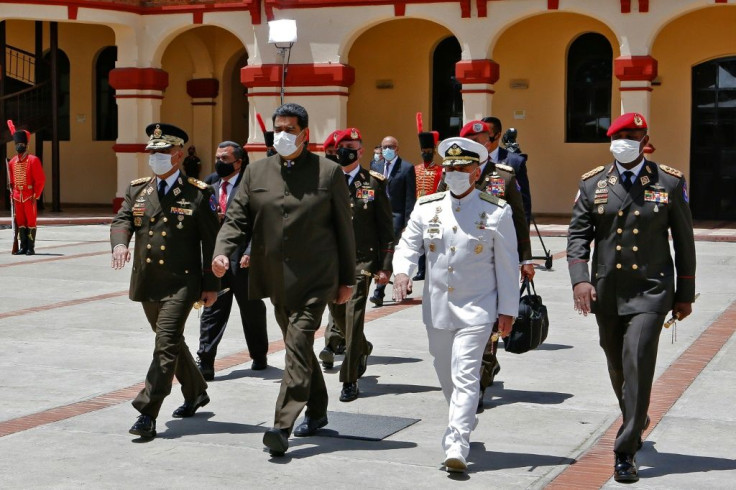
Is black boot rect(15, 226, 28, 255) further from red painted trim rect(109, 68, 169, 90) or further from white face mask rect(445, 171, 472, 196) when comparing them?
white face mask rect(445, 171, 472, 196)

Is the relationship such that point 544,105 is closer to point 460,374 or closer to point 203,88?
point 203,88

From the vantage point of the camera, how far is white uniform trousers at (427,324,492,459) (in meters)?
6.32

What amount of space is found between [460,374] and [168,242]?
6.59 feet

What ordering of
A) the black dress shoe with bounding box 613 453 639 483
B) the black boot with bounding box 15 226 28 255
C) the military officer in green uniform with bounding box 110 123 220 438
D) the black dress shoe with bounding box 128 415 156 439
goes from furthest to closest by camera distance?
1. the black boot with bounding box 15 226 28 255
2. the military officer in green uniform with bounding box 110 123 220 438
3. the black dress shoe with bounding box 128 415 156 439
4. the black dress shoe with bounding box 613 453 639 483

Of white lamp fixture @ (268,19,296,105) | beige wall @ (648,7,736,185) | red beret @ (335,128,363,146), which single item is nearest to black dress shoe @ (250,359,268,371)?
red beret @ (335,128,363,146)

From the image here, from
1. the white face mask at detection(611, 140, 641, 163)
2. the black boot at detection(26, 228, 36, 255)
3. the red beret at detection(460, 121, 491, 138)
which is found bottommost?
the black boot at detection(26, 228, 36, 255)

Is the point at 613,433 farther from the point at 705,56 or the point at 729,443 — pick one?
the point at 705,56

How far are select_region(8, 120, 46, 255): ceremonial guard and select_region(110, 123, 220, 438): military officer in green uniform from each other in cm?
1156

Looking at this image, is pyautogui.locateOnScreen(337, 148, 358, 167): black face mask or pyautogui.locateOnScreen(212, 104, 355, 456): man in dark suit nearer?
pyautogui.locateOnScreen(212, 104, 355, 456): man in dark suit

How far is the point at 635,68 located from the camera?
2320 cm

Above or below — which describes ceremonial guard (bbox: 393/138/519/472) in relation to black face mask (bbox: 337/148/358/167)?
below

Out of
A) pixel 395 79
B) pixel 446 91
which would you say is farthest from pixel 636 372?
pixel 395 79

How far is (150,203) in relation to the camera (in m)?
7.49

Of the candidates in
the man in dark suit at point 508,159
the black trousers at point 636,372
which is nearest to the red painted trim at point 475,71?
the man in dark suit at point 508,159
